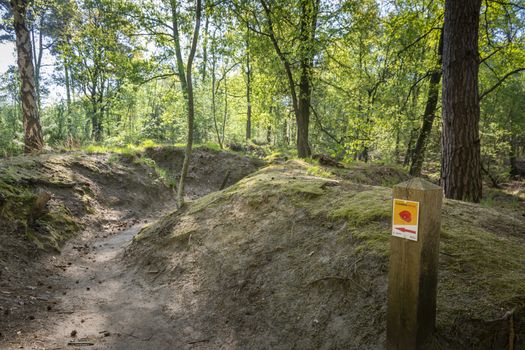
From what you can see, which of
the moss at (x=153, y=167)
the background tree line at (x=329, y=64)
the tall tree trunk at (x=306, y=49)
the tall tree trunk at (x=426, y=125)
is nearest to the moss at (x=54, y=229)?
the background tree line at (x=329, y=64)

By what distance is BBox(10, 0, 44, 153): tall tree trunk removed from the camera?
9.76 meters

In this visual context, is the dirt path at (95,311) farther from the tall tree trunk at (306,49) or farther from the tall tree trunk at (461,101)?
the tall tree trunk at (306,49)

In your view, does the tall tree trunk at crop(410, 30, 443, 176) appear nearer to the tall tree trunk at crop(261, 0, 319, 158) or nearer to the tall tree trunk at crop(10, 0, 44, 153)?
the tall tree trunk at crop(261, 0, 319, 158)

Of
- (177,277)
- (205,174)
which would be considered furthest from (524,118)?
(177,277)

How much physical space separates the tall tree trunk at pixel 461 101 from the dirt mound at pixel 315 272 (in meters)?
1.20

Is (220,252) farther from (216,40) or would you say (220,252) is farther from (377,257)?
(216,40)

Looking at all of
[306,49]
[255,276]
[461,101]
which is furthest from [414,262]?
[306,49]

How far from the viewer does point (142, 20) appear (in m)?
9.56

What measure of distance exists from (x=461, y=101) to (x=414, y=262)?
457 cm

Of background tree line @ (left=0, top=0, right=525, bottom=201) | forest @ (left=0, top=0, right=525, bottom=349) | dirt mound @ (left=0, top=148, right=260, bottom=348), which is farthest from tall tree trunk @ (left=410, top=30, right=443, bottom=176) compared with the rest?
dirt mound @ (left=0, top=148, right=260, bottom=348)

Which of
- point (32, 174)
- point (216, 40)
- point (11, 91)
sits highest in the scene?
point (11, 91)

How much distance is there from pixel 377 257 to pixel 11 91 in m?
32.9

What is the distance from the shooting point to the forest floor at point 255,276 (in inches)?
111

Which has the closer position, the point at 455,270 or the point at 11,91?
the point at 455,270
